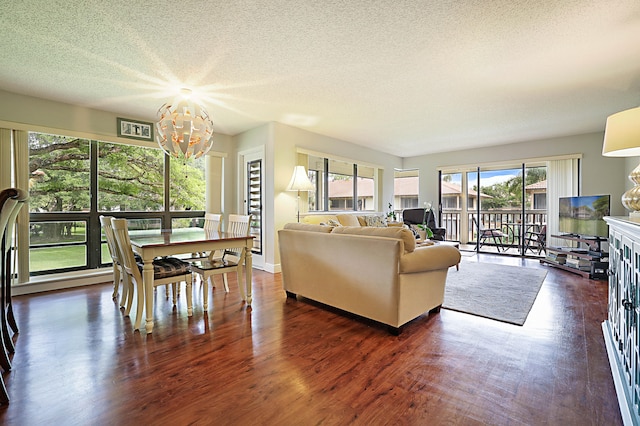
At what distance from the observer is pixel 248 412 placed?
1.52 meters

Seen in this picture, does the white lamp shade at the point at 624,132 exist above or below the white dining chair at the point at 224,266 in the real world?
above

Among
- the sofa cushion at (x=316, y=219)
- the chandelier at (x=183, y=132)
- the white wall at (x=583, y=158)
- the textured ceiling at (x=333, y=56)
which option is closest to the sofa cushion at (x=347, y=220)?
the sofa cushion at (x=316, y=219)

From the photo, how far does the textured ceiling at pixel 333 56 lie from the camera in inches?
81.4

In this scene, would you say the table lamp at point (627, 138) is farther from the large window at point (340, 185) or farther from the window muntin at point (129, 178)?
the window muntin at point (129, 178)

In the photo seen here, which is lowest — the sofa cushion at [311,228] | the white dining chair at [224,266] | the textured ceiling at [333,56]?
the white dining chair at [224,266]

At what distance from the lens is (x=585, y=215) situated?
4.79 m

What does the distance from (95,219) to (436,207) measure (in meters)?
6.88

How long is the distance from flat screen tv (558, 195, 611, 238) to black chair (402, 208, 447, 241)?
6.64 ft

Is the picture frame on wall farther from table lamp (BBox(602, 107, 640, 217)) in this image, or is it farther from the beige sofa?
table lamp (BBox(602, 107, 640, 217))

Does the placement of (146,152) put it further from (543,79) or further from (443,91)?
(543,79)

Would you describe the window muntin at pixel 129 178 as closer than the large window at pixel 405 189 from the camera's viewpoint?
Yes

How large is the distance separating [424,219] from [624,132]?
4.99m

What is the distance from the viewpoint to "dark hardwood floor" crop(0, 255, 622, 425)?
1509mm

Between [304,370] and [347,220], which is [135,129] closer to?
[347,220]
